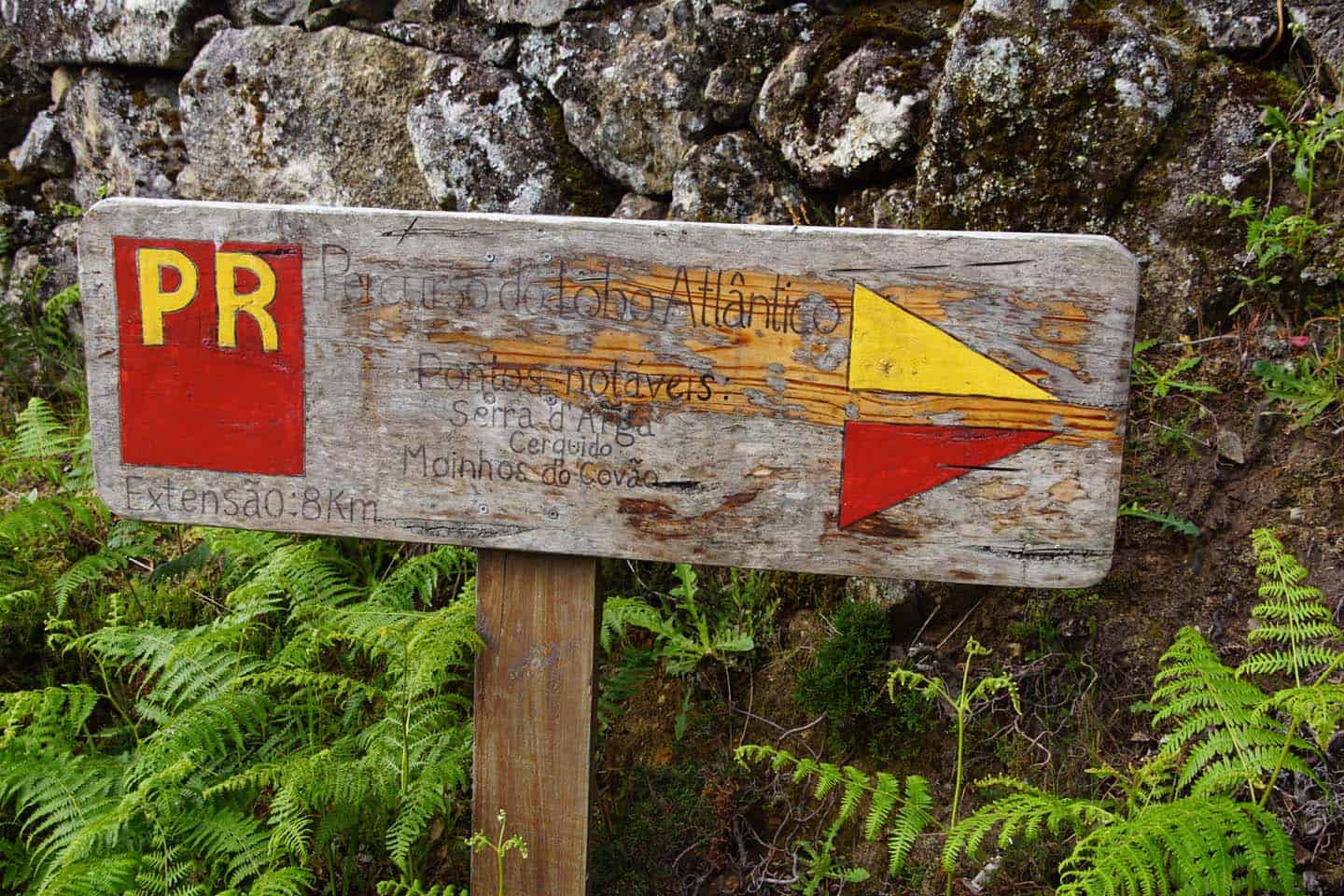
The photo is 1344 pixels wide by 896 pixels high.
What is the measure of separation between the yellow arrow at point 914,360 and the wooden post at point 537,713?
739 mm

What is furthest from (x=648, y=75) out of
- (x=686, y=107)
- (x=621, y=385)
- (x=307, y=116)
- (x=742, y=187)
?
(x=621, y=385)

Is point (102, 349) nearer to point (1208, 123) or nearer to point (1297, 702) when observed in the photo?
point (1297, 702)

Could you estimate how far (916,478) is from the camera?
193 centimetres

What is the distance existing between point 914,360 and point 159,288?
5.18 ft

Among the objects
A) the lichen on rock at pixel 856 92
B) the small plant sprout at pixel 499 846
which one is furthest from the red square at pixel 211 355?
the lichen on rock at pixel 856 92

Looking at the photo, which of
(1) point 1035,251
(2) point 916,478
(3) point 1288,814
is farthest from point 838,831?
(1) point 1035,251

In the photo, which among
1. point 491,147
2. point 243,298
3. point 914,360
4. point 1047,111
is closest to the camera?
point 914,360

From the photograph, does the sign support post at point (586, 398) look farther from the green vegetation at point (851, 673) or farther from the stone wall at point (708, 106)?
the stone wall at point (708, 106)

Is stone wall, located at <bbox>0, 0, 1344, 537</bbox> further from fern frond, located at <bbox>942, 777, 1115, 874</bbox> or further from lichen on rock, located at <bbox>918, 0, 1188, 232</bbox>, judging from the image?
fern frond, located at <bbox>942, 777, 1115, 874</bbox>

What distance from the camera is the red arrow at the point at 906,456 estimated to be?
6.20ft

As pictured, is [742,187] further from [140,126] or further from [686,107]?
[140,126]

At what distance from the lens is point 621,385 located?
197cm

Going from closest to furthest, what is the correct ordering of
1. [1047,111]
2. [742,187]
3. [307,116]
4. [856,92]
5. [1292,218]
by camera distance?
[1292,218] → [1047,111] → [856,92] → [742,187] → [307,116]

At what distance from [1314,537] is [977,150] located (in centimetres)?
146
